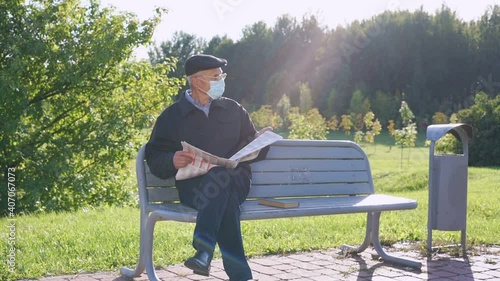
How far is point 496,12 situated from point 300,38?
45.2 ft

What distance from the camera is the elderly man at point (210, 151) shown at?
4066 mm

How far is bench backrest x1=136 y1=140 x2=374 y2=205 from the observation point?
200 inches

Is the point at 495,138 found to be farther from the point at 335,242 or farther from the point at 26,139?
the point at 335,242

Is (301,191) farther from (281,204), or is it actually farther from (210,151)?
(210,151)

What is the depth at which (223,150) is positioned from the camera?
4543 mm

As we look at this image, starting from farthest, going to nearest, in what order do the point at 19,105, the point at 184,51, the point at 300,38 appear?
the point at 184,51, the point at 300,38, the point at 19,105

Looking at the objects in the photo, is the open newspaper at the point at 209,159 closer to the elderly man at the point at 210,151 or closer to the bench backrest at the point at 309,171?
the elderly man at the point at 210,151

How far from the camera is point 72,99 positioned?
11.8m

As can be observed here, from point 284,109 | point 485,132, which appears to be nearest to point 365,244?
point 485,132

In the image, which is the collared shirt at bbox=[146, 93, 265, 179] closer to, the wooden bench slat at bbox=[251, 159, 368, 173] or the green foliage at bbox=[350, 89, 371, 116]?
the wooden bench slat at bbox=[251, 159, 368, 173]

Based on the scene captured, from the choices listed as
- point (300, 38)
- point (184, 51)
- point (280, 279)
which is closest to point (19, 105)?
point (280, 279)

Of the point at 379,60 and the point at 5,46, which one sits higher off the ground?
the point at 379,60

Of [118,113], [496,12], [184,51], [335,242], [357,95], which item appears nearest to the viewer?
[335,242]

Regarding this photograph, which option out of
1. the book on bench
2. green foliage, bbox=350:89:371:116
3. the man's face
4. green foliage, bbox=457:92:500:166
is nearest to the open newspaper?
the book on bench
